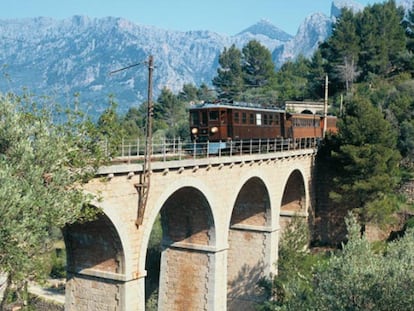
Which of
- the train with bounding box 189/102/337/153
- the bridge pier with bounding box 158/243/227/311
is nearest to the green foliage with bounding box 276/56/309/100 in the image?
the train with bounding box 189/102/337/153

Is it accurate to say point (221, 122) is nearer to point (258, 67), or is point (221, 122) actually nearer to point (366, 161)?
point (366, 161)

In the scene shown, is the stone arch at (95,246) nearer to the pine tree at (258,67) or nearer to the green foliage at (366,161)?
the green foliage at (366,161)

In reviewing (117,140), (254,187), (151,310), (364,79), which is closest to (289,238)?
(254,187)

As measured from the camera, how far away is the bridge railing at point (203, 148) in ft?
57.4

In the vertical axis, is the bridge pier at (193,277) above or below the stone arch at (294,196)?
below

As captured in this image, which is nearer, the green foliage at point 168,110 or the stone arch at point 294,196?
the stone arch at point 294,196

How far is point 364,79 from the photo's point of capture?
6172 centimetres

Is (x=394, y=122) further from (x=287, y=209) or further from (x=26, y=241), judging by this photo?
(x=26, y=241)

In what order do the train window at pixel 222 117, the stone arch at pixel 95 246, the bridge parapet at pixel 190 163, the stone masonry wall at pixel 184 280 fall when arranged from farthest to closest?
1. the train window at pixel 222 117
2. the stone masonry wall at pixel 184 280
3. the stone arch at pixel 95 246
4. the bridge parapet at pixel 190 163

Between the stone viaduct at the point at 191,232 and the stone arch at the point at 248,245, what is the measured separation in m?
0.05

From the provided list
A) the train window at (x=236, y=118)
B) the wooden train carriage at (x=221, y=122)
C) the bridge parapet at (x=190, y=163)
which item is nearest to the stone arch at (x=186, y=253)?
the bridge parapet at (x=190, y=163)

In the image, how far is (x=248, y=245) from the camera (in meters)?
27.3

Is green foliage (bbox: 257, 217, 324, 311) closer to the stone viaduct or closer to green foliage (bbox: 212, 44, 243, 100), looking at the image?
the stone viaduct

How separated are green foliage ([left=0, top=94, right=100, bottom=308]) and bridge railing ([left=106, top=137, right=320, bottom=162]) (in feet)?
7.44
